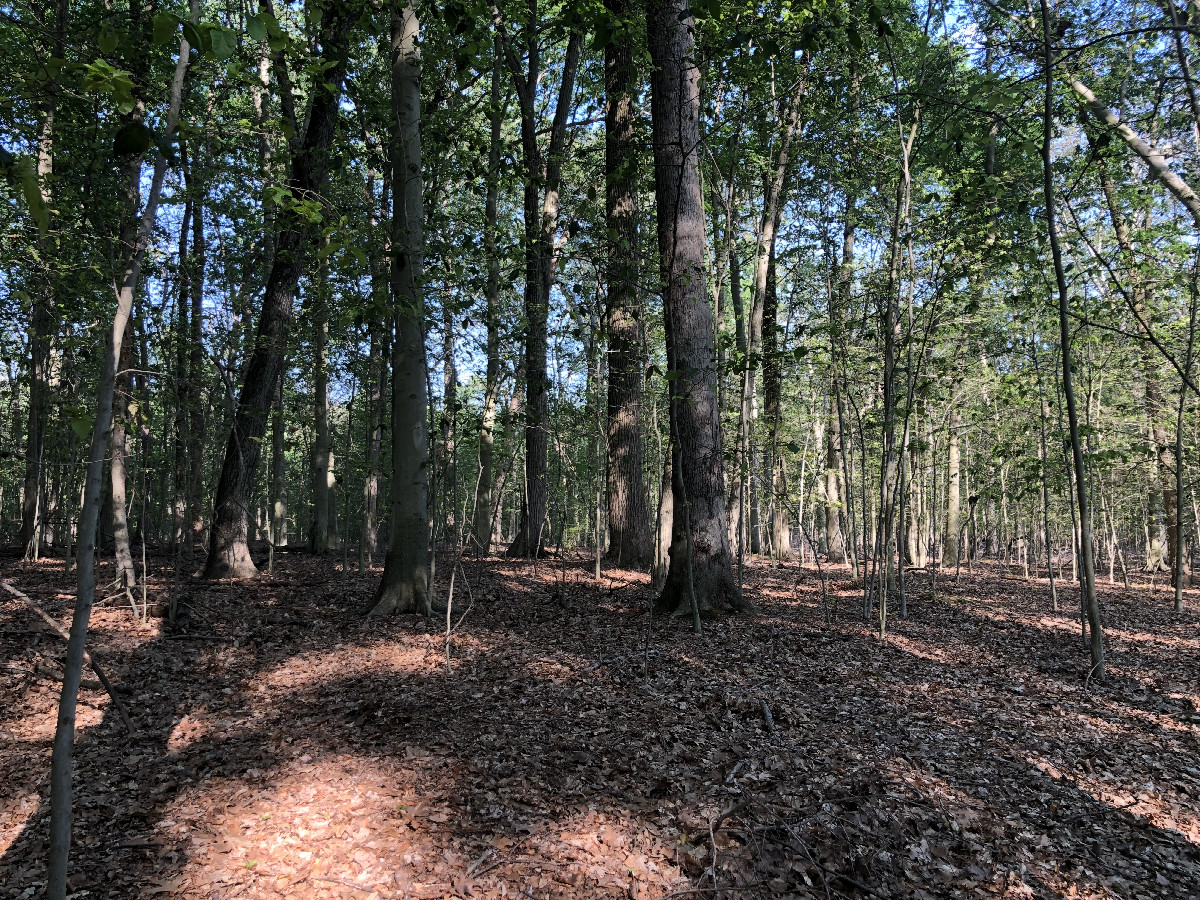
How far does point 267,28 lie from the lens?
1800mm

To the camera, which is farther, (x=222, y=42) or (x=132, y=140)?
(x=222, y=42)

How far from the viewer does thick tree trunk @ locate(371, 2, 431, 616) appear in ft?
21.3

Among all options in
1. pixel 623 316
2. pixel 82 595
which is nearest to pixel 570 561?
pixel 623 316

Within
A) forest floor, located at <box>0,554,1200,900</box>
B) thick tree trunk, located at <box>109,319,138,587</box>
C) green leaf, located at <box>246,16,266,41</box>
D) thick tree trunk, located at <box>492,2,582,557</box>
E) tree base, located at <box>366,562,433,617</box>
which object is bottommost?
forest floor, located at <box>0,554,1200,900</box>

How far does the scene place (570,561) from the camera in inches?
496

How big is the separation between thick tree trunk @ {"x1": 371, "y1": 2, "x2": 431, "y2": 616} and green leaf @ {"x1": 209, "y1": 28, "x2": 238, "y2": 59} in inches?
179

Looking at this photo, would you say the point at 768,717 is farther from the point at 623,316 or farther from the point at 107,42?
the point at 623,316

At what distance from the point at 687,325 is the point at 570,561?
22.1 feet

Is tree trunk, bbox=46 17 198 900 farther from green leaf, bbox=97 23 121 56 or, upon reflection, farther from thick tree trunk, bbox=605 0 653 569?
thick tree trunk, bbox=605 0 653 569

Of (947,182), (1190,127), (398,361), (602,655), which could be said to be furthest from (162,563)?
(1190,127)

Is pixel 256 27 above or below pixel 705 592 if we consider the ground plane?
above

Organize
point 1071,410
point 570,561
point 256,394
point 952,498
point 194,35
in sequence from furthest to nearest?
point 952,498 < point 570,561 < point 256,394 < point 1071,410 < point 194,35

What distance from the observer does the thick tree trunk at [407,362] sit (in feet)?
21.3

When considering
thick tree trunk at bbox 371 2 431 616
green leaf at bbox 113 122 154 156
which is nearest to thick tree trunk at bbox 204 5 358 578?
thick tree trunk at bbox 371 2 431 616
